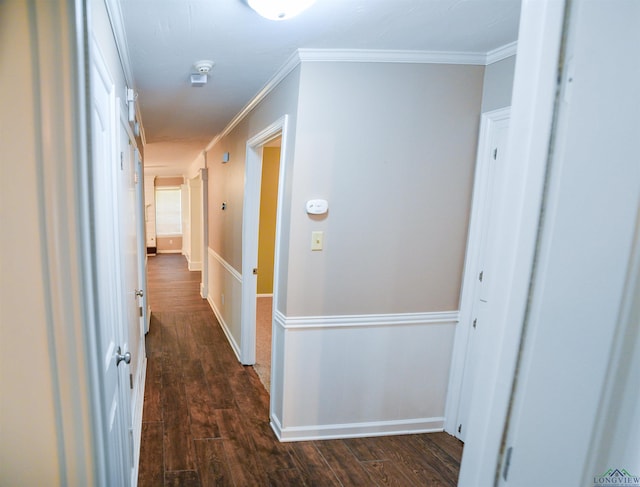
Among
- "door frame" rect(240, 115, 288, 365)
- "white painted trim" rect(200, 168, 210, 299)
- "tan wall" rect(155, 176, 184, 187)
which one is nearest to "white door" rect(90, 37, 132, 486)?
"door frame" rect(240, 115, 288, 365)

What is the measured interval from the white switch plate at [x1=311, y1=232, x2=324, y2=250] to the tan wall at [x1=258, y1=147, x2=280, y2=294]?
10.2ft

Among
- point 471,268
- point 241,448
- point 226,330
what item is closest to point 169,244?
point 226,330

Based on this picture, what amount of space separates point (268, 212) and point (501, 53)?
13.0 ft

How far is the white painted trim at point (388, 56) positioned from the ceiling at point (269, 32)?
0.04 metres

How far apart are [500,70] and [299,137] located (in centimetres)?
123

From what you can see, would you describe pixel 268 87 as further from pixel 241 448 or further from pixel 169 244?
pixel 169 244

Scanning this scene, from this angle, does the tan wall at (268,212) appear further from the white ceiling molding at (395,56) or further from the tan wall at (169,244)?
the tan wall at (169,244)

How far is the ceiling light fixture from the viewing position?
1.26 m

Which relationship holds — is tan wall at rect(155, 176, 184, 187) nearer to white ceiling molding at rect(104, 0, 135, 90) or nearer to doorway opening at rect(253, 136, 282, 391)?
doorway opening at rect(253, 136, 282, 391)

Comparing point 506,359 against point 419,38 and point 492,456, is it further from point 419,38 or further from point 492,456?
point 419,38

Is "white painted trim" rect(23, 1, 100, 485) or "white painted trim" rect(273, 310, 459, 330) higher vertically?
"white painted trim" rect(23, 1, 100, 485)

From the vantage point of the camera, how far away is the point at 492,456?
58cm

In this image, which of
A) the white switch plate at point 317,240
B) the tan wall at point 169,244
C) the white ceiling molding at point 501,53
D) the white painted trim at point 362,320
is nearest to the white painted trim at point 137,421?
the white painted trim at point 362,320

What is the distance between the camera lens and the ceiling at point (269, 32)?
1.37 meters
